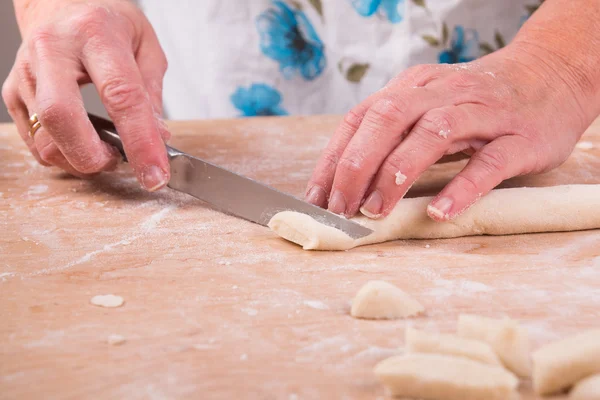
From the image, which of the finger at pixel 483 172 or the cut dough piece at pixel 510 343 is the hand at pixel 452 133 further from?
the cut dough piece at pixel 510 343

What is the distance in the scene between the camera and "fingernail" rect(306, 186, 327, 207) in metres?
1.44

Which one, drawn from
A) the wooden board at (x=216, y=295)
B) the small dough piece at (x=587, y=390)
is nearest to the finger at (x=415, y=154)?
the wooden board at (x=216, y=295)

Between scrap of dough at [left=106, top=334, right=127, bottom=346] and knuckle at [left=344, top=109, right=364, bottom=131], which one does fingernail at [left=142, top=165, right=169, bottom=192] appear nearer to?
knuckle at [left=344, top=109, right=364, bottom=131]

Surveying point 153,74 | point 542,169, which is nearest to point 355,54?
point 153,74

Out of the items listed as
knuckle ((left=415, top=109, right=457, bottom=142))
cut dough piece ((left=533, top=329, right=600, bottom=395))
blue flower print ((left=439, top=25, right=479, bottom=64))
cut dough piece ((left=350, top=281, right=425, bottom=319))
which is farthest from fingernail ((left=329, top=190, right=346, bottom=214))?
blue flower print ((left=439, top=25, right=479, bottom=64))

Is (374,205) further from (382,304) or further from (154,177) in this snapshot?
(154,177)

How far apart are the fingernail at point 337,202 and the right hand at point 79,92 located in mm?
439

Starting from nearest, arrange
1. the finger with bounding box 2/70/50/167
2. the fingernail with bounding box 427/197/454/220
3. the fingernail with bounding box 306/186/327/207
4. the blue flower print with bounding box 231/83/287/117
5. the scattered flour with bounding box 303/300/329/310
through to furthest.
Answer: the scattered flour with bounding box 303/300/329/310
the fingernail with bounding box 427/197/454/220
the fingernail with bounding box 306/186/327/207
the finger with bounding box 2/70/50/167
the blue flower print with bounding box 231/83/287/117

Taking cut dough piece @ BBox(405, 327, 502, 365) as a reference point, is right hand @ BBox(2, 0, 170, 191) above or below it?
above

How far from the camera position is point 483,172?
138cm

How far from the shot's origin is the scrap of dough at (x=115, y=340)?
97 cm

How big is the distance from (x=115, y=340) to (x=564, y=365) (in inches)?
26.0

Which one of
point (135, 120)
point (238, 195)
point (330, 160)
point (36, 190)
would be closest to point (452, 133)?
point (330, 160)

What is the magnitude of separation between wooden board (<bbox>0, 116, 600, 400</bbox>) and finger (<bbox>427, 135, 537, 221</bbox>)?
3.4 inches
